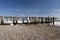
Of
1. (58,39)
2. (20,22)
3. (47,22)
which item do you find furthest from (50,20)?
(58,39)

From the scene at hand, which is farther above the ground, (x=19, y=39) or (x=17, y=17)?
(x=17, y=17)

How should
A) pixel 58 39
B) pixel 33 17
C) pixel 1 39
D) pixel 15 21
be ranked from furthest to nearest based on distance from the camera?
pixel 33 17 → pixel 15 21 → pixel 58 39 → pixel 1 39

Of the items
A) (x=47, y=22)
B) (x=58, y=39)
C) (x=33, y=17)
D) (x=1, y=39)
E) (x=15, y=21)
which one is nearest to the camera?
(x=1, y=39)

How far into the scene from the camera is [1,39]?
31.0ft

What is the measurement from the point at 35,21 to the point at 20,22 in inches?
126

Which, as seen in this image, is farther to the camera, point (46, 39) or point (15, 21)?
point (15, 21)

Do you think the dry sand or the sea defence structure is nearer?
the dry sand

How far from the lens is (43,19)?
26.3 meters

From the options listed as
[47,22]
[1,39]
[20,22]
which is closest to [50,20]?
[47,22]

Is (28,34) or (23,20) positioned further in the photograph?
(23,20)

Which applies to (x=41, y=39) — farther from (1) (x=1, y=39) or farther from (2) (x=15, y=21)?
(2) (x=15, y=21)

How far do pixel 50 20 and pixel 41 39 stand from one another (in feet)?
58.4

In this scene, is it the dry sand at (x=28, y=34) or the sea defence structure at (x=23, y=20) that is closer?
the dry sand at (x=28, y=34)

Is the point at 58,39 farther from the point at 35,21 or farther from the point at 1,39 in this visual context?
the point at 35,21
